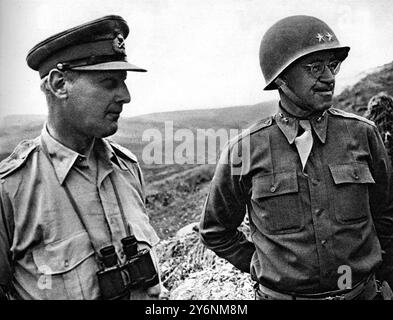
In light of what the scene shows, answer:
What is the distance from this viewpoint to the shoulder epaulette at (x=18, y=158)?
7.77ft

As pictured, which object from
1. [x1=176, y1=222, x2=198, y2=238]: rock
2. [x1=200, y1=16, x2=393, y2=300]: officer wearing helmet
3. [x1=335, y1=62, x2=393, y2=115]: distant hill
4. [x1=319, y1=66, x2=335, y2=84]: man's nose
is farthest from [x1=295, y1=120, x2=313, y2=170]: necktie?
[x1=176, y1=222, x2=198, y2=238]: rock

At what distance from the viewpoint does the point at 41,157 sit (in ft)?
7.99

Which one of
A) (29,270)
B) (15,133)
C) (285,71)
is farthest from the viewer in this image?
(15,133)

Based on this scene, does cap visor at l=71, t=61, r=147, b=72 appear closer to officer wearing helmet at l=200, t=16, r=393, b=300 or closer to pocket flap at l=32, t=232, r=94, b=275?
officer wearing helmet at l=200, t=16, r=393, b=300

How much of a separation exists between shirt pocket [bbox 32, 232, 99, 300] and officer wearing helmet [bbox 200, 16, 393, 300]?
69cm

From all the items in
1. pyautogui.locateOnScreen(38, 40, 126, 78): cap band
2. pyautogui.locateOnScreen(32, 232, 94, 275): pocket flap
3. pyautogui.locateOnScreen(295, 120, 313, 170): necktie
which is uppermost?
pyautogui.locateOnScreen(38, 40, 126, 78): cap band

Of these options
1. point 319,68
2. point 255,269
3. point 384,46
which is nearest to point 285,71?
point 319,68

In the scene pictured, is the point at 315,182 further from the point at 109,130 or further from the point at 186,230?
the point at 109,130

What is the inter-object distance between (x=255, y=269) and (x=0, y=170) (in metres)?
1.17

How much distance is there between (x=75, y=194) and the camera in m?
2.45

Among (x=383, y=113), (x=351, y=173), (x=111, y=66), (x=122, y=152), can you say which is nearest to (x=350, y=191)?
(x=351, y=173)

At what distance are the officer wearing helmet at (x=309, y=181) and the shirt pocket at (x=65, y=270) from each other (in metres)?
0.69

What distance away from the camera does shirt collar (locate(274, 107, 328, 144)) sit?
8.30ft

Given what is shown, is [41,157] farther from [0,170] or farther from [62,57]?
[62,57]
